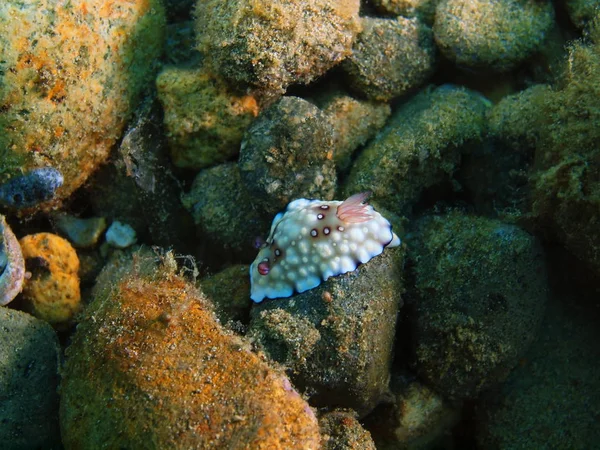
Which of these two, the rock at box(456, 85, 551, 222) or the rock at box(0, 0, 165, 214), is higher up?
the rock at box(0, 0, 165, 214)

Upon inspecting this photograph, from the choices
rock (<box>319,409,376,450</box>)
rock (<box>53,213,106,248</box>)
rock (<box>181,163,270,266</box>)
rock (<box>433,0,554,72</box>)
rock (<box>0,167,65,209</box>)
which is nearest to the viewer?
rock (<box>319,409,376,450</box>)

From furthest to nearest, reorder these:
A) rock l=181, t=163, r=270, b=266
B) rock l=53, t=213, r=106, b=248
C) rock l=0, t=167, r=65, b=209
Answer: rock l=53, t=213, r=106, b=248 → rock l=181, t=163, r=270, b=266 → rock l=0, t=167, r=65, b=209

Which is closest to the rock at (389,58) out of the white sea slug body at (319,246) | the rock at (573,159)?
the rock at (573,159)

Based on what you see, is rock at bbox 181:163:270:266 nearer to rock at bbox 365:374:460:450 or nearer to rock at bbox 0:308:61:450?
rock at bbox 0:308:61:450

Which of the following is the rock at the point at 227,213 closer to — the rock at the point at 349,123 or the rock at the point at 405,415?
the rock at the point at 349,123

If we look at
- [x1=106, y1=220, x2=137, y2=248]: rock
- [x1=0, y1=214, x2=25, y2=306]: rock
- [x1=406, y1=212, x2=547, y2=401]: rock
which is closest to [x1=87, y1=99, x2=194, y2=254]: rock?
[x1=106, y1=220, x2=137, y2=248]: rock
